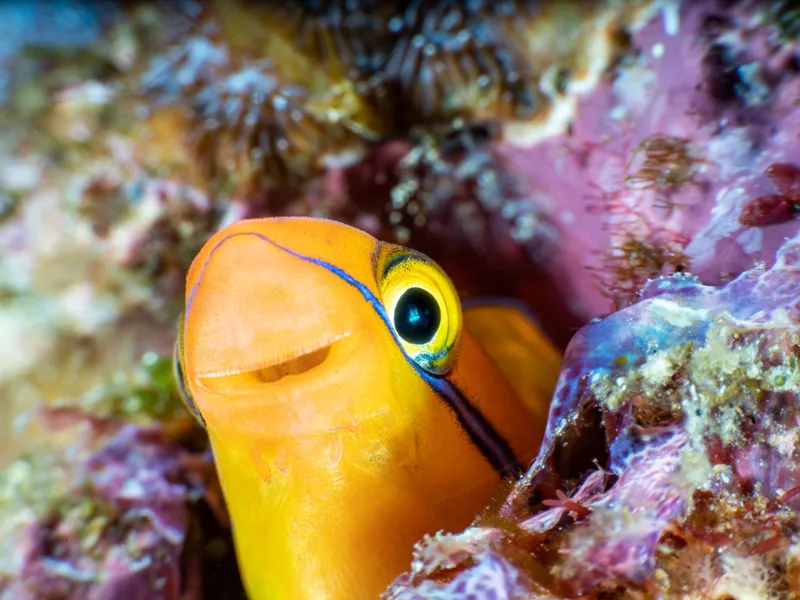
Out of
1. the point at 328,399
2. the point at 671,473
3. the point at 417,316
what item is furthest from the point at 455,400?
the point at 671,473

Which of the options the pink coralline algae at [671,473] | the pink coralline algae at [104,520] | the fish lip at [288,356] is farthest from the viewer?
the pink coralline algae at [104,520]

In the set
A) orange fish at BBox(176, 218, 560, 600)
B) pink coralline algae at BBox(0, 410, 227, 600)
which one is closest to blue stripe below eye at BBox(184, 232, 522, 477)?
orange fish at BBox(176, 218, 560, 600)

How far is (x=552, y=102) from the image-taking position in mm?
2434

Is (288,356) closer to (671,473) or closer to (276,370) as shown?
(276,370)

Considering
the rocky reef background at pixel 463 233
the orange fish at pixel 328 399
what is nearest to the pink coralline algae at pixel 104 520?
the rocky reef background at pixel 463 233

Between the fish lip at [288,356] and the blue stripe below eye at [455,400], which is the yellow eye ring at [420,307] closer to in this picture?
the blue stripe below eye at [455,400]

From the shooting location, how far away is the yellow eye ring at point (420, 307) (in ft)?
4.51

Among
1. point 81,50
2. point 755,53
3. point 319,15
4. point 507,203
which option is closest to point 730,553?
point 755,53

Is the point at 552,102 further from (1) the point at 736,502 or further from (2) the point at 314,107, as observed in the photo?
(1) the point at 736,502

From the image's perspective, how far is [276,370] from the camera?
53.9 inches

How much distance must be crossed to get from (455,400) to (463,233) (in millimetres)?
1381

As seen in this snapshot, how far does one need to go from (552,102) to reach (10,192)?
2710 mm

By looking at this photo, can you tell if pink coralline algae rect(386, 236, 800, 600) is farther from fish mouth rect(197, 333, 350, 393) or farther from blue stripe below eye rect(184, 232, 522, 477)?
fish mouth rect(197, 333, 350, 393)

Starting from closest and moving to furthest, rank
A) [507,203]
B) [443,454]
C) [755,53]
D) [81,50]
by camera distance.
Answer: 1. [443,454]
2. [755,53]
3. [507,203]
4. [81,50]
